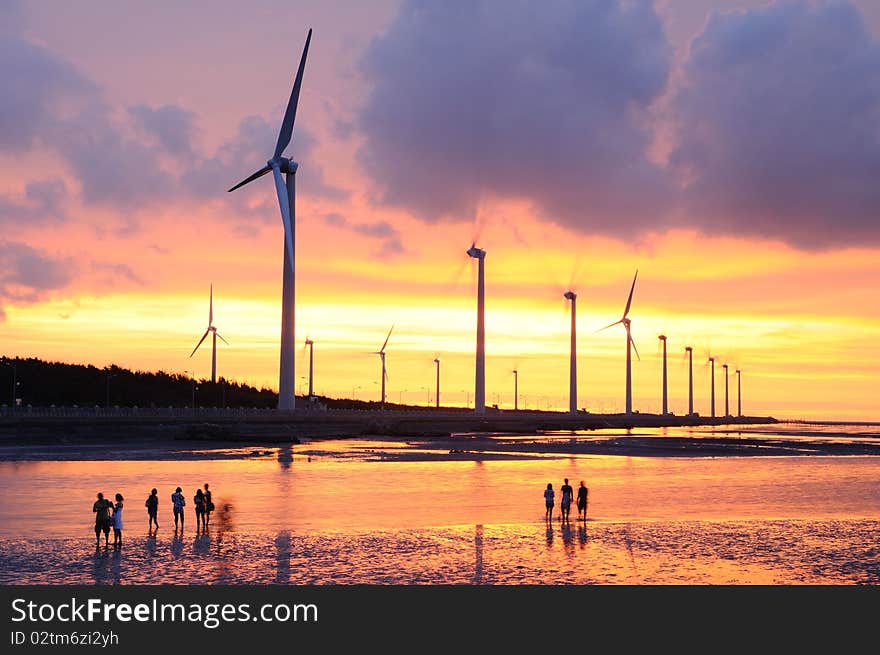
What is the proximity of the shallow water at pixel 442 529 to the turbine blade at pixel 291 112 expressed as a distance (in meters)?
61.5

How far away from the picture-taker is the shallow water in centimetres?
2725

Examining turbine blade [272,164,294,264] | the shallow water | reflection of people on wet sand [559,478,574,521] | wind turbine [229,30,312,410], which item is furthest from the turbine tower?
reflection of people on wet sand [559,478,574,521]

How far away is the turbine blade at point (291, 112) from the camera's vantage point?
373ft

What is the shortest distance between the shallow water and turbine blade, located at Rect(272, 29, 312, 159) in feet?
202

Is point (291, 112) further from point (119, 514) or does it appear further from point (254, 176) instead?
point (119, 514)

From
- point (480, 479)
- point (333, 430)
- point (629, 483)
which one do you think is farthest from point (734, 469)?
point (333, 430)

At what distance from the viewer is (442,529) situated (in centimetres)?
3616

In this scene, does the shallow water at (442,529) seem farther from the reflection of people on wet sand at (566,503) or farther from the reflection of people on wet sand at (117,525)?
the reflection of people on wet sand at (566,503)

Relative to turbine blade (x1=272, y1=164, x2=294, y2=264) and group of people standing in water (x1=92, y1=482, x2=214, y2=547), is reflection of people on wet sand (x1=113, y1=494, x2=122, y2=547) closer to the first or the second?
group of people standing in water (x1=92, y1=482, x2=214, y2=547)

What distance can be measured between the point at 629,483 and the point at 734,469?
60.5ft
